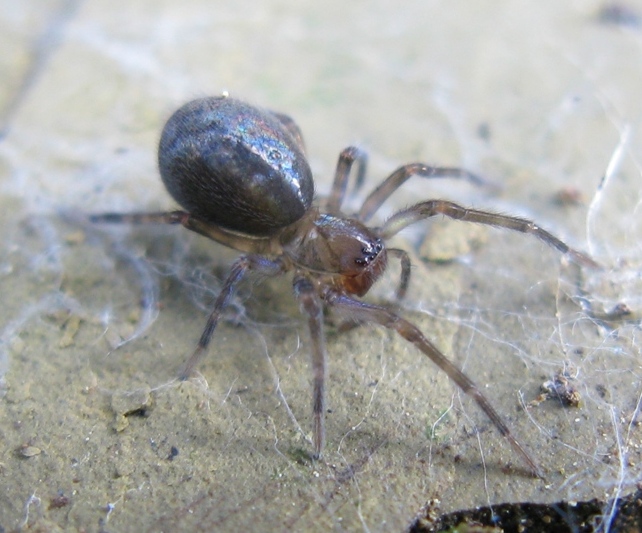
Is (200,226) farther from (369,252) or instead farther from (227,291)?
(369,252)

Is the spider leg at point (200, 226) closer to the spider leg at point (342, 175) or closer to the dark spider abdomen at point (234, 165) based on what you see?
the dark spider abdomen at point (234, 165)

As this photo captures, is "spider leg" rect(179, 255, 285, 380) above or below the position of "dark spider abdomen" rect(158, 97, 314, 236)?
below

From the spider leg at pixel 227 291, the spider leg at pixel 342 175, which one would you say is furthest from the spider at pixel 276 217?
the spider leg at pixel 342 175

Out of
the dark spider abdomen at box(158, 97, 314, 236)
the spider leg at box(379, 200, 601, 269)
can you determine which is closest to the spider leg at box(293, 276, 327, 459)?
the dark spider abdomen at box(158, 97, 314, 236)

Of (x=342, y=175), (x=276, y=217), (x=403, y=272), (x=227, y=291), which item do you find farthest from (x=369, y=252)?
(x=227, y=291)

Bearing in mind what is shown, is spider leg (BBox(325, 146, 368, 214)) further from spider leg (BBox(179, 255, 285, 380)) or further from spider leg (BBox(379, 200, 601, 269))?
spider leg (BBox(179, 255, 285, 380))

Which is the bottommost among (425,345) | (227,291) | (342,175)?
(227,291)
